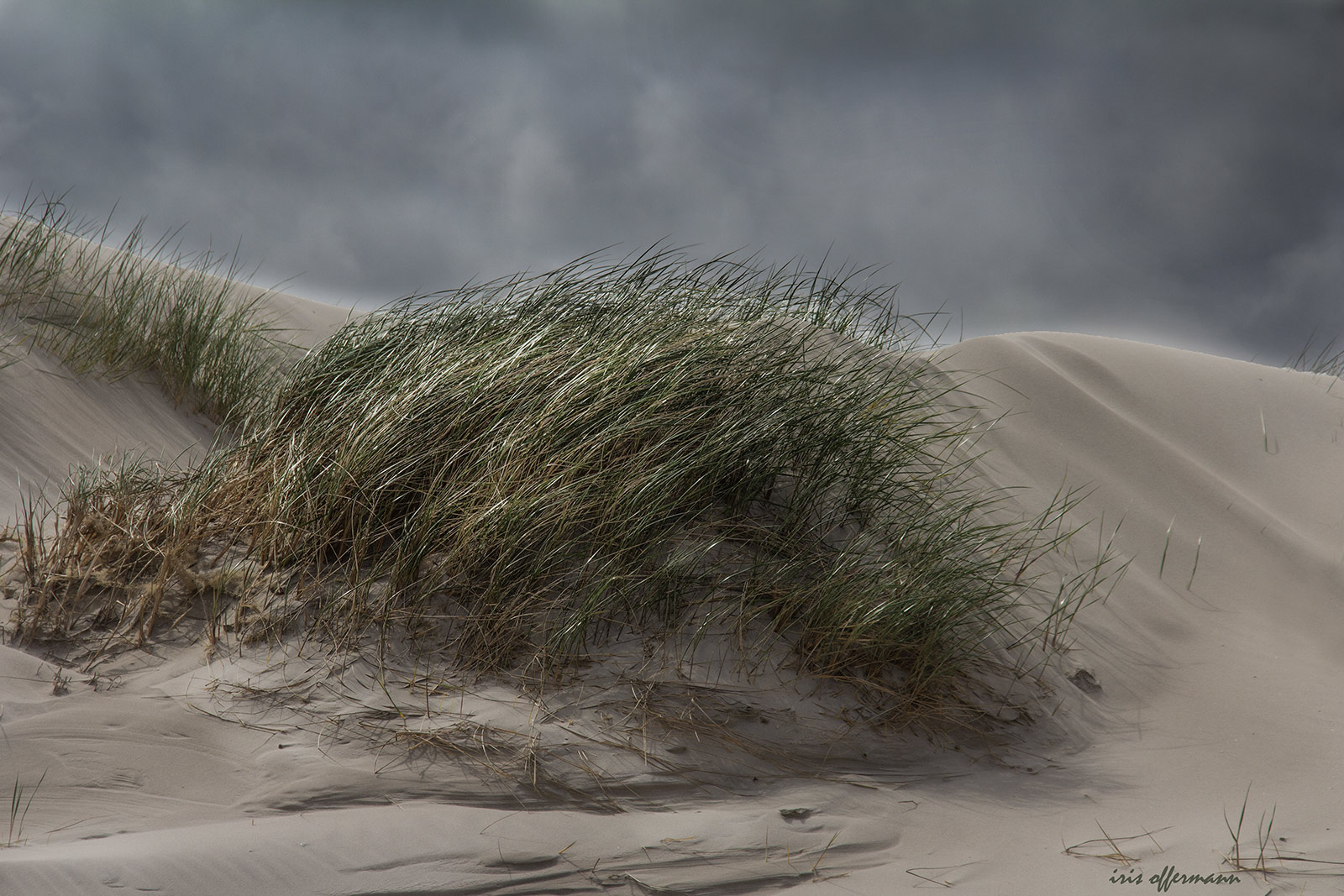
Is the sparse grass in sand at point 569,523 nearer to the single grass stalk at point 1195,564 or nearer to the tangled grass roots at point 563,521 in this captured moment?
the tangled grass roots at point 563,521

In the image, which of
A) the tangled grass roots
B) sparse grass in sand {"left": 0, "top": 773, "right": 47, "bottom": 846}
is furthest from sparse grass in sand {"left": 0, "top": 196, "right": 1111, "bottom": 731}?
sparse grass in sand {"left": 0, "top": 773, "right": 47, "bottom": 846}

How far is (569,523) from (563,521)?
2cm

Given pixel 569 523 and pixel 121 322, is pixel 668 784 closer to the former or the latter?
pixel 569 523

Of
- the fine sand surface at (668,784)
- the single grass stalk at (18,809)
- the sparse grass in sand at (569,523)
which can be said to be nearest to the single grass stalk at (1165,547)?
the fine sand surface at (668,784)

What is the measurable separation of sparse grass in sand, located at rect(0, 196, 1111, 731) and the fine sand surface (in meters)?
0.18

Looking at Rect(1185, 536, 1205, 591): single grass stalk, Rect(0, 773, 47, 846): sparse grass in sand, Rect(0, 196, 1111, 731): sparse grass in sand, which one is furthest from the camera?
Rect(1185, 536, 1205, 591): single grass stalk

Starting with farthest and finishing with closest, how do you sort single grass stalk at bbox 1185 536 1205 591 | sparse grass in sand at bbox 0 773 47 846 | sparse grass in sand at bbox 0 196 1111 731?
1. single grass stalk at bbox 1185 536 1205 591
2. sparse grass in sand at bbox 0 196 1111 731
3. sparse grass in sand at bbox 0 773 47 846

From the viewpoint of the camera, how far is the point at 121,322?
5.32m

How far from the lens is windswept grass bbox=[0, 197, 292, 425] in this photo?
16.8ft

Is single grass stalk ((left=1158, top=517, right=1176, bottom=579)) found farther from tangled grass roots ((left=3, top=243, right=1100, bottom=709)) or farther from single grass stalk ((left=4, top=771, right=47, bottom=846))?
single grass stalk ((left=4, top=771, right=47, bottom=846))

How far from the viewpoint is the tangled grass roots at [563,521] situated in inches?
106

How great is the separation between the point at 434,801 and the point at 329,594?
83 centimetres

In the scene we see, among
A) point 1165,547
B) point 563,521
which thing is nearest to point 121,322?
point 563,521

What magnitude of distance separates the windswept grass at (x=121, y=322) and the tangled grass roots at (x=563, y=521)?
1.91 metres
